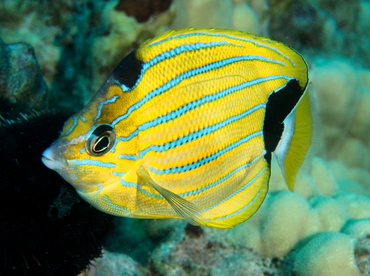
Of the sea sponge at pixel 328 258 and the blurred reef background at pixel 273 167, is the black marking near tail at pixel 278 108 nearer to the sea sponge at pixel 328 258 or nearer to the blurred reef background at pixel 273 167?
the blurred reef background at pixel 273 167

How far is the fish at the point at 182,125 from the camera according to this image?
1.41 metres

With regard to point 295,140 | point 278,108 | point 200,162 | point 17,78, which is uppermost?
point 17,78

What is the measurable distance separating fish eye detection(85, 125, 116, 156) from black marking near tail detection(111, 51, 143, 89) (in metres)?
0.24

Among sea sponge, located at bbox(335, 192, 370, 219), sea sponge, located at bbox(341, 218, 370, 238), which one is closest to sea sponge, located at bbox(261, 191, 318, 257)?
sea sponge, located at bbox(341, 218, 370, 238)

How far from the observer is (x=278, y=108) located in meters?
1.83

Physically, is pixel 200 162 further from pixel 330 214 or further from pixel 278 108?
pixel 330 214

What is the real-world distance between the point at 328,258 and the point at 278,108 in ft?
5.95

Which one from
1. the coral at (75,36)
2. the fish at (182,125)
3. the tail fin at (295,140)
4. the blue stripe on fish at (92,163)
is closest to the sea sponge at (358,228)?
the tail fin at (295,140)

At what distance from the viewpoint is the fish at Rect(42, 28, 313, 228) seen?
141 centimetres

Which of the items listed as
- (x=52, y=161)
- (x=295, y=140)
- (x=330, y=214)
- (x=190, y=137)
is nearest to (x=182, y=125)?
(x=190, y=137)

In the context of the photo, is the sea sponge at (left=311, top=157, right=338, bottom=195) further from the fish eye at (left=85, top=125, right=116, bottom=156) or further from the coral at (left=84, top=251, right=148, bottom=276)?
the fish eye at (left=85, top=125, right=116, bottom=156)

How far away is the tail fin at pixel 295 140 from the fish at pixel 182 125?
0.34 ft

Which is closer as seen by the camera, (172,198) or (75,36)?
(172,198)

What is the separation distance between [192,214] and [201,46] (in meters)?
0.90
